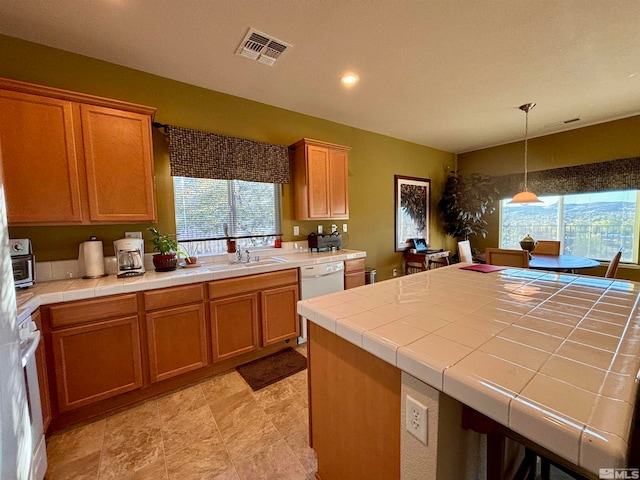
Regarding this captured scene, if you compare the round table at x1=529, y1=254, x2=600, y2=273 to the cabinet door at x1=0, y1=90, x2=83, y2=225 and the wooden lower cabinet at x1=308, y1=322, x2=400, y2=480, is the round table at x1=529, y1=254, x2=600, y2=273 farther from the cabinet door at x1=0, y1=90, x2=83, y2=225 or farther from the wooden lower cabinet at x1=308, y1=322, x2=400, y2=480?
the cabinet door at x1=0, y1=90, x2=83, y2=225

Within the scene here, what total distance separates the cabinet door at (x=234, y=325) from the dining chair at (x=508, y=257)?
2.61 meters

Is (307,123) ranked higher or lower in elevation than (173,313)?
higher

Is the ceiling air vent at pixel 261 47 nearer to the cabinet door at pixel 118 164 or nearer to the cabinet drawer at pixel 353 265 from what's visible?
the cabinet door at pixel 118 164

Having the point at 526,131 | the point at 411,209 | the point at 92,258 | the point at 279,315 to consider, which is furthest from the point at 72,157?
the point at 526,131

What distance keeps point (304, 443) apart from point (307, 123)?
10.7 ft

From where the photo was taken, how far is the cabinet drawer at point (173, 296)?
1.94 m

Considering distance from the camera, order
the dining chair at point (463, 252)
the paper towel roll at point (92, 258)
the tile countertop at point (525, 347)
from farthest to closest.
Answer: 1. the dining chair at point (463, 252)
2. the paper towel roll at point (92, 258)
3. the tile countertop at point (525, 347)

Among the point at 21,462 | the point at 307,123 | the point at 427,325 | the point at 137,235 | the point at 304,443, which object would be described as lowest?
the point at 304,443

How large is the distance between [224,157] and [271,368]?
6.81 feet

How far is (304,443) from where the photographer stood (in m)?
1.62

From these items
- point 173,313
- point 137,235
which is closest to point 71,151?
point 137,235

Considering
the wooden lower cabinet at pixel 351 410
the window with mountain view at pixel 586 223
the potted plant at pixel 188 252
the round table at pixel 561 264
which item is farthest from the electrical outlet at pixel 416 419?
the window with mountain view at pixel 586 223

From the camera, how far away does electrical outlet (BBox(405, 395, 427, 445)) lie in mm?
777

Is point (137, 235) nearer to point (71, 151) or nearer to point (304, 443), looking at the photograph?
point (71, 151)
